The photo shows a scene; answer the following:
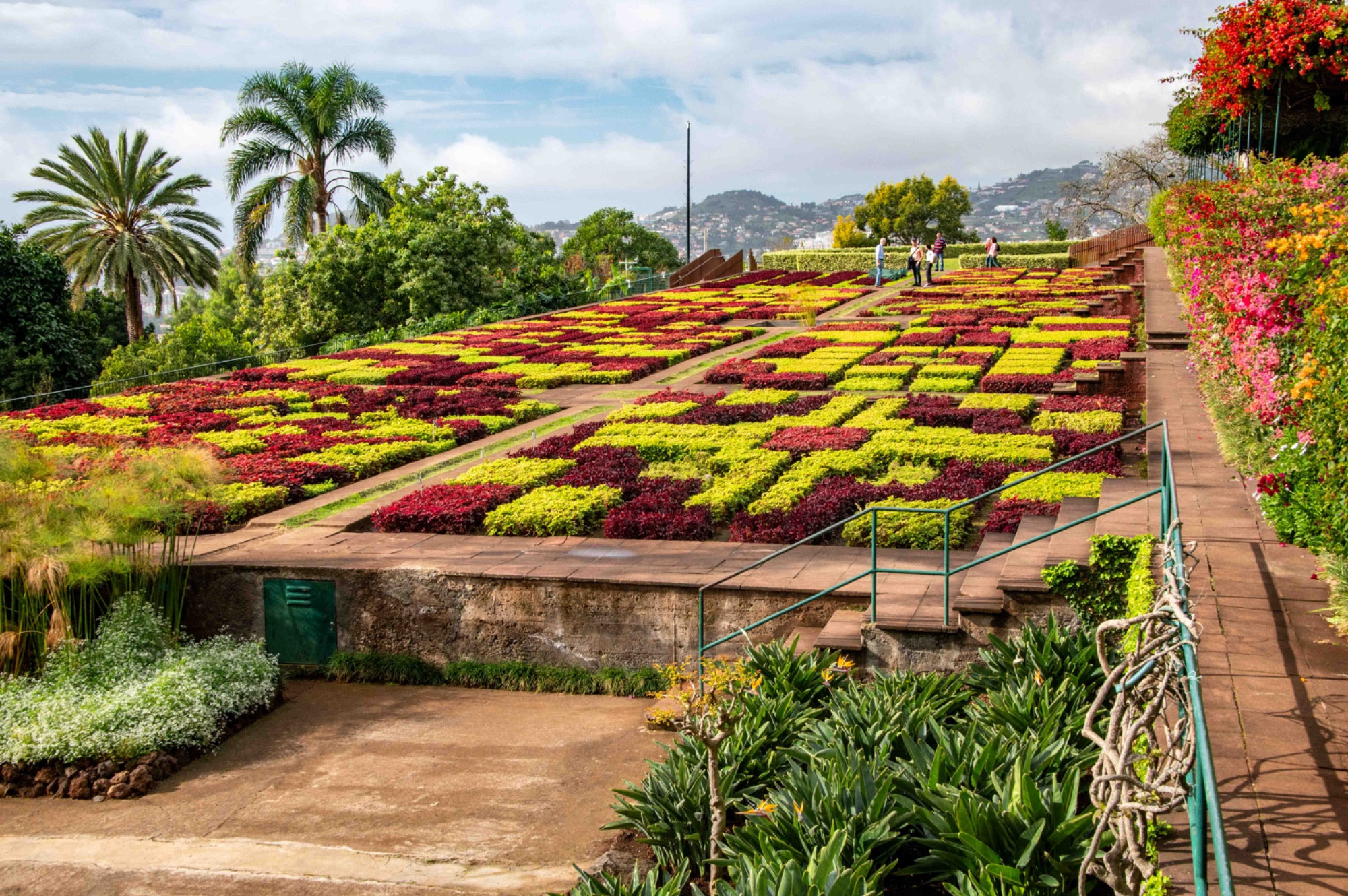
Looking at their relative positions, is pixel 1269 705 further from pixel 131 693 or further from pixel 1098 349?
pixel 1098 349

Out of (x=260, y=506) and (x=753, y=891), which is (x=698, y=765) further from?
(x=260, y=506)

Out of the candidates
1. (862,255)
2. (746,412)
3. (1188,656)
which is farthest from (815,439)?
(862,255)

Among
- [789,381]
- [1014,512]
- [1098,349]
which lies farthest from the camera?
[1098,349]

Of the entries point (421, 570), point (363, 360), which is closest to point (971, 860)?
point (421, 570)

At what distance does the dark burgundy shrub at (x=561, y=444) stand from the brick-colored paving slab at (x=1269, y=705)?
7.82 m

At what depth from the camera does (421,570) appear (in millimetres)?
9391

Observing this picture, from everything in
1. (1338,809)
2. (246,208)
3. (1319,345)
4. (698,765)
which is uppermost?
(246,208)

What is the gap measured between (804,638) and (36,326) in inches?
1051

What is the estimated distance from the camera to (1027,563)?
811cm

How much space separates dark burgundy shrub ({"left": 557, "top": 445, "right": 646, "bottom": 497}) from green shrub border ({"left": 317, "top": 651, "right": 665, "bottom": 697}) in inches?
127

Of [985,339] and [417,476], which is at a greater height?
[985,339]

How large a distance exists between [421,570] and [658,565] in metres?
1.94

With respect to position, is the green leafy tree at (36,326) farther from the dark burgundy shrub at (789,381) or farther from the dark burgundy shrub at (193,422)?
the dark burgundy shrub at (789,381)

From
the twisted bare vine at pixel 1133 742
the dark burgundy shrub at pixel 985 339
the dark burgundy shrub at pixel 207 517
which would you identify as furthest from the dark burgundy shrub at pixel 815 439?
the twisted bare vine at pixel 1133 742
